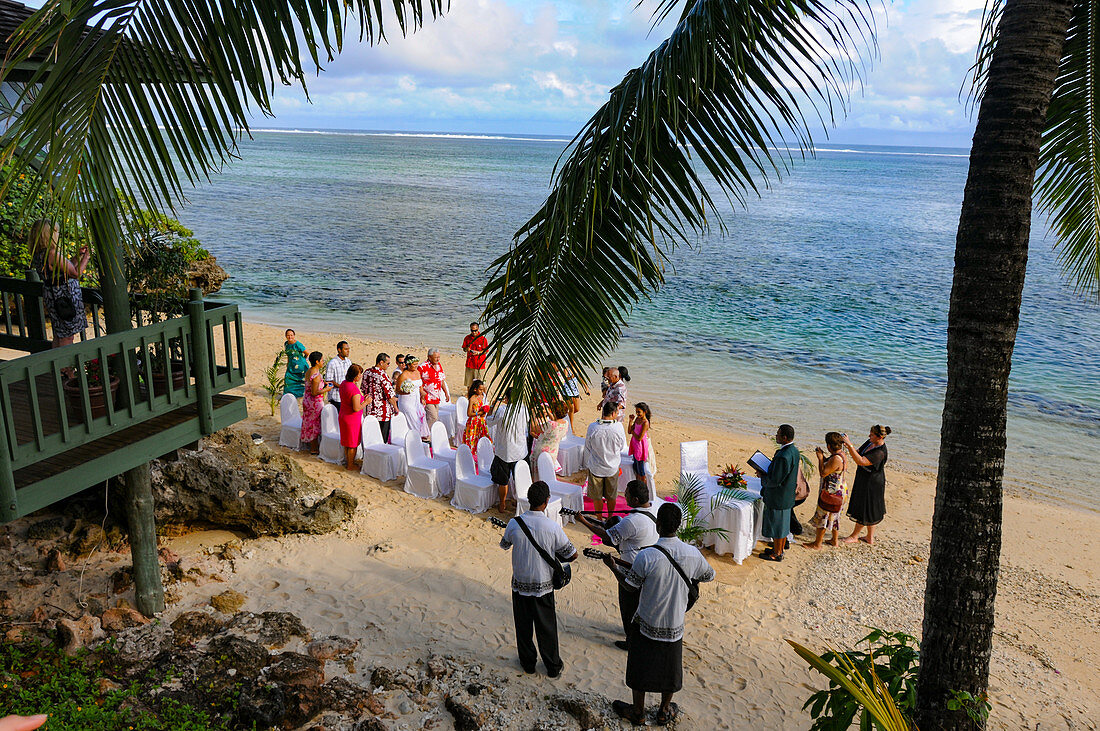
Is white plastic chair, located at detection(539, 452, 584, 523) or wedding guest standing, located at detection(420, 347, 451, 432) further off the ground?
wedding guest standing, located at detection(420, 347, 451, 432)

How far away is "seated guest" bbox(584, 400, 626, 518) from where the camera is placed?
387 inches

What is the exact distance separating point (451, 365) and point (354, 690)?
13.9 m

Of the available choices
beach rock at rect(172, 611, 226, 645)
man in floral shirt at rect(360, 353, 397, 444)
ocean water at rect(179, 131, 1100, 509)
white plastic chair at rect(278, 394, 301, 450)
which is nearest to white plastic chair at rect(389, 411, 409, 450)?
man in floral shirt at rect(360, 353, 397, 444)

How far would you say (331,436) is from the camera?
1177 centimetres

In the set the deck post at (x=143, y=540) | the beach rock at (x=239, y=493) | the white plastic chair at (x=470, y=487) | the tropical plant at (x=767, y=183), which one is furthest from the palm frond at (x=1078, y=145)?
the beach rock at (x=239, y=493)

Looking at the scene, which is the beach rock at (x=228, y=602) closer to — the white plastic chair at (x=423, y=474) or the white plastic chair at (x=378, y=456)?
the white plastic chair at (x=423, y=474)

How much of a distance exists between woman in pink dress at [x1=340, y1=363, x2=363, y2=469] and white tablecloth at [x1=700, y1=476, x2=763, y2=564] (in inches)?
206

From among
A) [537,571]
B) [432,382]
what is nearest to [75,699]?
[537,571]

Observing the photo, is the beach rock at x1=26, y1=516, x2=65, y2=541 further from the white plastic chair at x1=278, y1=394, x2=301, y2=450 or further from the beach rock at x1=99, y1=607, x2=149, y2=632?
the white plastic chair at x1=278, y1=394, x2=301, y2=450

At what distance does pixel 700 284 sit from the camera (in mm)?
36125

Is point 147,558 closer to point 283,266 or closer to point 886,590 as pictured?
point 886,590

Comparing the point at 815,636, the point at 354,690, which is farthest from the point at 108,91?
the point at 815,636

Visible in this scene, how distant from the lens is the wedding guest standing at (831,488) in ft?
31.5

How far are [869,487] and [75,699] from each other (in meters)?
9.02
